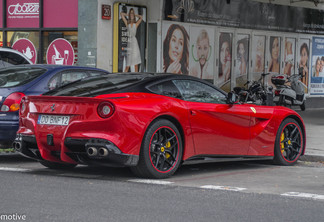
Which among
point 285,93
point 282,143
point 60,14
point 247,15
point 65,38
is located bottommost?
point 285,93

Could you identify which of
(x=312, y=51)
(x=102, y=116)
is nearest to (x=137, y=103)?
(x=102, y=116)

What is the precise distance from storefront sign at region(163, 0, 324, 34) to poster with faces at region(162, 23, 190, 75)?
274 millimetres

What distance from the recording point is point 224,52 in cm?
2275

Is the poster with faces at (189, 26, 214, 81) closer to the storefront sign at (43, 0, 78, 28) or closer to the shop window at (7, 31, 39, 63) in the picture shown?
the storefront sign at (43, 0, 78, 28)

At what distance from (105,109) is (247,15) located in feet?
52.8

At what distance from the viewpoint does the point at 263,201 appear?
7.01 metres

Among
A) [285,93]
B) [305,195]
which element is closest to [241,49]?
[285,93]

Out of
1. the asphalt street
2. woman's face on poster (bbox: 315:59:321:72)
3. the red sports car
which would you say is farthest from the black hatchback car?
woman's face on poster (bbox: 315:59:321:72)

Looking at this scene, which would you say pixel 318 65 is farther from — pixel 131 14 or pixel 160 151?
pixel 160 151

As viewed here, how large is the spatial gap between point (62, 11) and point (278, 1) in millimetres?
8867

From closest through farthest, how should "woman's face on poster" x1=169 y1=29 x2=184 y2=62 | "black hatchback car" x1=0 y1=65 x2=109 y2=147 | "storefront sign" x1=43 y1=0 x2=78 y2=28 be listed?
1. "black hatchback car" x1=0 y1=65 x2=109 y2=147
2. "storefront sign" x1=43 y1=0 x2=78 y2=28
3. "woman's face on poster" x1=169 y1=29 x2=184 y2=62

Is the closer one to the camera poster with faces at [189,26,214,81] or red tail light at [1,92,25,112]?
red tail light at [1,92,25,112]

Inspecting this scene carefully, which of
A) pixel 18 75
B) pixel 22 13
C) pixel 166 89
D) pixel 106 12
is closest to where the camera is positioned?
pixel 166 89

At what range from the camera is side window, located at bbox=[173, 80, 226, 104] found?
29.6 ft
